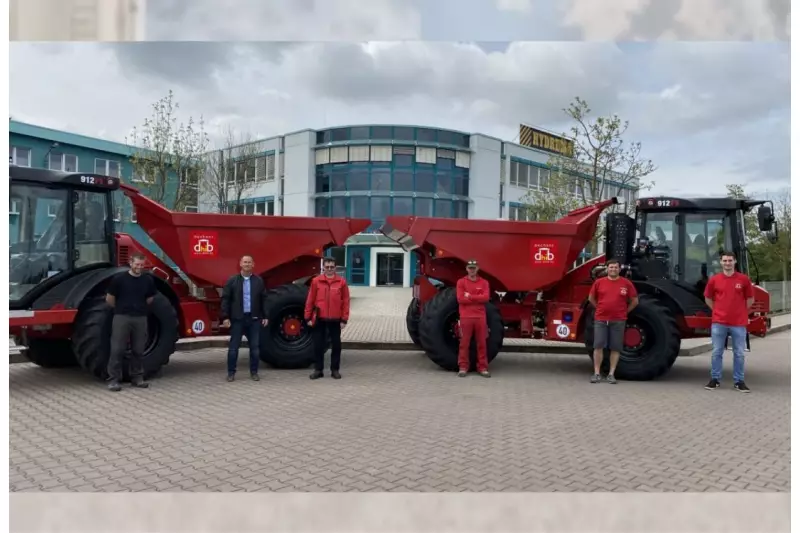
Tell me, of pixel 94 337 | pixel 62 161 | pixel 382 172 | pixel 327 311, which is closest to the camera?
pixel 94 337

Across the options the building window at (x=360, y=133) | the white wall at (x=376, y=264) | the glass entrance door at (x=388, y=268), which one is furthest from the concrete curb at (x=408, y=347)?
the building window at (x=360, y=133)

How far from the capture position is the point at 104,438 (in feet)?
18.5

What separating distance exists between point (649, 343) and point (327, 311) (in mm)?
4322

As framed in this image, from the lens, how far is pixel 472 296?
8734 mm

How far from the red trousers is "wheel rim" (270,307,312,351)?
2133mm

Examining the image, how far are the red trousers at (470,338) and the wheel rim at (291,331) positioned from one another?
84.0 inches

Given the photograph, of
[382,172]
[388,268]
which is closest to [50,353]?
[388,268]

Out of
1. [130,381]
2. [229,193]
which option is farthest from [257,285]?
[229,193]

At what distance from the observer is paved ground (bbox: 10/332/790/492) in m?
4.68

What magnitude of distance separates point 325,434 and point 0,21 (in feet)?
12.8

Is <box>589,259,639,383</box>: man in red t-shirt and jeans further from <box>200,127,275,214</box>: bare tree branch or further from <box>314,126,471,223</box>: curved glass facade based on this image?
<box>314,126,471,223</box>: curved glass facade

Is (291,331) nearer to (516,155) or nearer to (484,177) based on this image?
(484,177)

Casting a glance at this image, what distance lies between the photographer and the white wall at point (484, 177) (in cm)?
3778

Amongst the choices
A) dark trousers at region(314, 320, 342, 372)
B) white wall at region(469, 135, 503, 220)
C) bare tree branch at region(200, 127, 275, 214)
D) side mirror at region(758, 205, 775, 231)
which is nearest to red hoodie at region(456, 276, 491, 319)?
dark trousers at region(314, 320, 342, 372)
